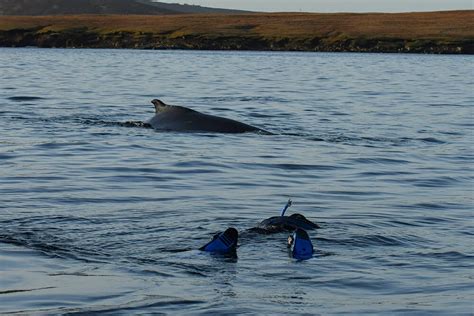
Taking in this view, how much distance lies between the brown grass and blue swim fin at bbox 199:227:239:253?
4435 inches

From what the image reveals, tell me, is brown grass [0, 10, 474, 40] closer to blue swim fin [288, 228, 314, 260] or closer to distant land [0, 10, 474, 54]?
distant land [0, 10, 474, 54]

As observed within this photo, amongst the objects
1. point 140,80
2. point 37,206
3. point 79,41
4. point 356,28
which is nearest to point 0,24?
point 79,41

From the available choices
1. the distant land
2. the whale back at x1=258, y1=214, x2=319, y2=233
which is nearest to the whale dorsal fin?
the whale back at x1=258, y1=214, x2=319, y2=233

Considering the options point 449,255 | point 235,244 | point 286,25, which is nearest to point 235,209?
point 235,244

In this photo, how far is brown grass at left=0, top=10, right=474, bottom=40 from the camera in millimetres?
130875

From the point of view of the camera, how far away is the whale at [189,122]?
23.8m

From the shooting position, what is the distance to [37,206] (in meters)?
14.2

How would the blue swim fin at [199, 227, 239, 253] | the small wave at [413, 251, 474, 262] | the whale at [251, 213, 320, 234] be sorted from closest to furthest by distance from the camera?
the blue swim fin at [199, 227, 239, 253]
the small wave at [413, 251, 474, 262]
the whale at [251, 213, 320, 234]

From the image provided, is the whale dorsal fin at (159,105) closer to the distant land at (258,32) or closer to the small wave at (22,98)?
the small wave at (22,98)

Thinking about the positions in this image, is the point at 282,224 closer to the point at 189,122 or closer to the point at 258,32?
the point at 189,122

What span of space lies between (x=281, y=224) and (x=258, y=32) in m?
123

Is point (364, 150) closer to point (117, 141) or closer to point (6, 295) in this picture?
point (117, 141)

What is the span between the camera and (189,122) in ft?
78.5

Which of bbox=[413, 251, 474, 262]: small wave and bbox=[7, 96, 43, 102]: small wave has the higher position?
bbox=[413, 251, 474, 262]: small wave
